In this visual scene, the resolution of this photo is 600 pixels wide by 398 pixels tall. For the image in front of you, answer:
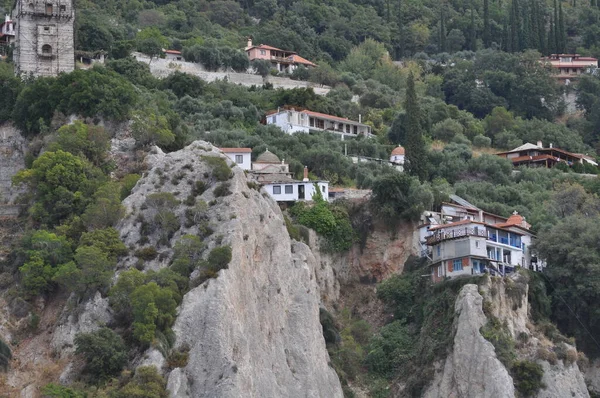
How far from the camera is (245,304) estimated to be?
247ft

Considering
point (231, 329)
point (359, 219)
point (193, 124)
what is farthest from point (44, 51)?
point (231, 329)

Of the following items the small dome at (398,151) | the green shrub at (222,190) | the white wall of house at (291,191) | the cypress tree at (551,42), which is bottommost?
the green shrub at (222,190)

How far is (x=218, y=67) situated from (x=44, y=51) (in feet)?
94.1

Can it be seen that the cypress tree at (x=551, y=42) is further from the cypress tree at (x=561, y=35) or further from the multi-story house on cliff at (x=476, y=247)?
the multi-story house on cliff at (x=476, y=247)

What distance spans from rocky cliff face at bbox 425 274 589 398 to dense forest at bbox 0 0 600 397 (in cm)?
306

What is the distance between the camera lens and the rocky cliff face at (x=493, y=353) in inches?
3120

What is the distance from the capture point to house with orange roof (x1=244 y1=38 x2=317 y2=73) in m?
136

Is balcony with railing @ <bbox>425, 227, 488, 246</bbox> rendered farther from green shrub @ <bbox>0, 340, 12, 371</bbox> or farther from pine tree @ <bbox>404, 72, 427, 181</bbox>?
green shrub @ <bbox>0, 340, 12, 371</bbox>

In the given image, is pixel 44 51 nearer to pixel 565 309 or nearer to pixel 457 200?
pixel 457 200

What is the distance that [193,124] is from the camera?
103 m

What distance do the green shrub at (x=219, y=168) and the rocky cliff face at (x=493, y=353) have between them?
14.6 metres

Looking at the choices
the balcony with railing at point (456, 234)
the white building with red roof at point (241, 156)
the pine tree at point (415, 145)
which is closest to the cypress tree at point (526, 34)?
the pine tree at point (415, 145)

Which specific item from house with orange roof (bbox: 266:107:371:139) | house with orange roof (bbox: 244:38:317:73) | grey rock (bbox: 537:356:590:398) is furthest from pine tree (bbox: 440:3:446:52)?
grey rock (bbox: 537:356:590:398)

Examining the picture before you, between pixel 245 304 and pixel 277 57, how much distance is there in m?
65.9
